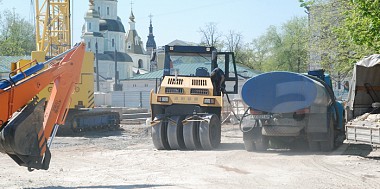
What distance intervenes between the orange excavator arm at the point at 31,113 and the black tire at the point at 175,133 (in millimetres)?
5194

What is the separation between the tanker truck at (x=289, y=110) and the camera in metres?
15.1

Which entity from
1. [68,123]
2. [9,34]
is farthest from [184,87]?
[9,34]

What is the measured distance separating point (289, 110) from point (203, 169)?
3.56m

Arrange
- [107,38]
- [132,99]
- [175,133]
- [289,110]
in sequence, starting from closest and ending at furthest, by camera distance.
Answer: [289,110] < [175,133] < [132,99] < [107,38]

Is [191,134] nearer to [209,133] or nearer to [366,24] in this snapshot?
[209,133]

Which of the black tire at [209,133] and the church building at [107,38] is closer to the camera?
the black tire at [209,133]

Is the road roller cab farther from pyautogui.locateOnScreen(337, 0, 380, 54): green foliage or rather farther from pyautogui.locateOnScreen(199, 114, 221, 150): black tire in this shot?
pyautogui.locateOnScreen(337, 0, 380, 54): green foliage

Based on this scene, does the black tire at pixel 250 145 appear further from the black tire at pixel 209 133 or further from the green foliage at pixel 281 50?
the green foliage at pixel 281 50

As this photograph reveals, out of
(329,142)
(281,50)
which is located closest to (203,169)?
(329,142)

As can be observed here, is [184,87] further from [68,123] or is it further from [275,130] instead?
[68,123]

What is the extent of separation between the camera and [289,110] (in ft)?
49.5

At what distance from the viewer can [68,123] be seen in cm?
2588

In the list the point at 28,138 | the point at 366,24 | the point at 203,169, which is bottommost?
the point at 203,169

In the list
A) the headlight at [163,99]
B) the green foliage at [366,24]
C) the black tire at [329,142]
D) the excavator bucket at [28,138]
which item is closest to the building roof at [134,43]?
the green foliage at [366,24]
